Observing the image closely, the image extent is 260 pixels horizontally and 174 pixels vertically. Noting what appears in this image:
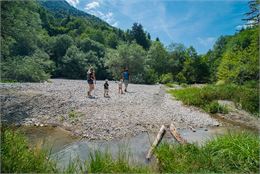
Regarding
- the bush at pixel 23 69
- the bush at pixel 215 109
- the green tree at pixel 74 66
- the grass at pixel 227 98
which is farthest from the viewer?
the green tree at pixel 74 66

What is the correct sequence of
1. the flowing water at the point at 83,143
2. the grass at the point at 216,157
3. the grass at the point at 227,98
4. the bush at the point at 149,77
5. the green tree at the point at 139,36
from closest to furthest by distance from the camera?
1. the grass at the point at 216,157
2. the flowing water at the point at 83,143
3. the grass at the point at 227,98
4. the bush at the point at 149,77
5. the green tree at the point at 139,36

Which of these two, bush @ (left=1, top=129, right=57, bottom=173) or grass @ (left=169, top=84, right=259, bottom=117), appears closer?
bush @ (left=1, top=129, right=57, bottom=173)

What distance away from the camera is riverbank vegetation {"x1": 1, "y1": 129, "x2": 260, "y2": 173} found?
6152mm

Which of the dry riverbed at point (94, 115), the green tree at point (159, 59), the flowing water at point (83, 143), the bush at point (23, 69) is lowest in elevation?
the flowing water at point (83, 143)

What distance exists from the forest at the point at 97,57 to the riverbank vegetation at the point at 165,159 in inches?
515

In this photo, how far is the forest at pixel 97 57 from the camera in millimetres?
21547

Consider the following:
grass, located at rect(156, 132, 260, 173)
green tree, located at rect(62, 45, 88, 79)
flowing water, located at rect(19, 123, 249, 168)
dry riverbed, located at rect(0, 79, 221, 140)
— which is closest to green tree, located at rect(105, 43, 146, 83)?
green tree, located at rect(62, 45, 88, 79)

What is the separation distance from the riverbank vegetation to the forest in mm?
13088

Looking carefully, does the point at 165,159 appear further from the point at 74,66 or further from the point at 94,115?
the point at 74,66

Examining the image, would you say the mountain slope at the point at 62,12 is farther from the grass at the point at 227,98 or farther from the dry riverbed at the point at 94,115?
the dry riverbed at the point at 94,115

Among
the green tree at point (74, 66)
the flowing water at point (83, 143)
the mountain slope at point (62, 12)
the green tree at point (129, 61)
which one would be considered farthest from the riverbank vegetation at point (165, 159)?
the mountain slope at point (62, 12)

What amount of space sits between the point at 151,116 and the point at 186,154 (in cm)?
882

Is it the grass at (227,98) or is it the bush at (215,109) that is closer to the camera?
the bush at (215,109)

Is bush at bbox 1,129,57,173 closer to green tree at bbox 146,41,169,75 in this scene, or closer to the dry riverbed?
the dry riverbed
